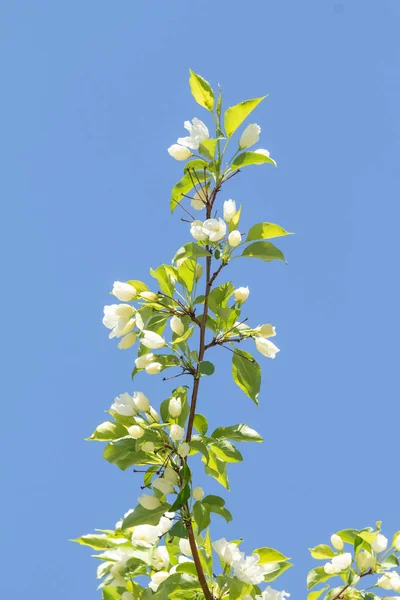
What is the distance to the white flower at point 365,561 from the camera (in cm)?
246

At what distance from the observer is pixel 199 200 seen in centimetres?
260

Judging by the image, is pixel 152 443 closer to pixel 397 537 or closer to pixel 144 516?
pixel 144 516

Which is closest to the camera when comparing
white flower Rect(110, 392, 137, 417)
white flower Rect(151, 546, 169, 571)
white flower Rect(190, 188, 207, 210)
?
white flower Rect(110, 392, 137, 417)

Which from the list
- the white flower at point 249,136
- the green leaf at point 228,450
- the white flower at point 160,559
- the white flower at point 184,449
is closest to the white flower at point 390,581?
the green leaf at point 228,450

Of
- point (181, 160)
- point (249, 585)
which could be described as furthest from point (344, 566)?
point (181, 160)

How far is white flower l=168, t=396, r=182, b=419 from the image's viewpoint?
2369mm

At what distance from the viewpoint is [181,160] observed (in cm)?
257

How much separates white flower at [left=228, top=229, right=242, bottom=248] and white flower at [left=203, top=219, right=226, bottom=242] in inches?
1.2

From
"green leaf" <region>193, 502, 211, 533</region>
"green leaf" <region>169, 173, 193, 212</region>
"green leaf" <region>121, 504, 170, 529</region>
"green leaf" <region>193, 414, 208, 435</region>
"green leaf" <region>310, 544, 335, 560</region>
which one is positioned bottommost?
"green leaf" <region>310, 544, 335, 560</region>

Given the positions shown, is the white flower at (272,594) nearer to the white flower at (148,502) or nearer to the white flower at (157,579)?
the white flower at (157,579)

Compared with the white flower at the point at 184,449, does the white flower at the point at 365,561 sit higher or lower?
lower

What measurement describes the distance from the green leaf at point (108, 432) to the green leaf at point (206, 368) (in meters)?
0.36

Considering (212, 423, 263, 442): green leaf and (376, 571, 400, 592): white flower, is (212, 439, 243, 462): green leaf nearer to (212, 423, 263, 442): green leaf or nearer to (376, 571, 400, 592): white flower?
(212, 423, 263, 442): green leaf

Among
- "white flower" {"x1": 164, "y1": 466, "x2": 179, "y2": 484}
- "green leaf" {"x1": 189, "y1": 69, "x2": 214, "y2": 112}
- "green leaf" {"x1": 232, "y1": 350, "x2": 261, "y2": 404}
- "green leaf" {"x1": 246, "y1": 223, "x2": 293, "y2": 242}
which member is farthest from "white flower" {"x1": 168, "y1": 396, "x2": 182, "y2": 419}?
"green leaf" {"x1": 189, "y1": 69, "x2": 214, "y2": 112}
